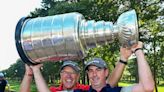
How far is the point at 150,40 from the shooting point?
96.9ft

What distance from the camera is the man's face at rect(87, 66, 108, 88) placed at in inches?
159

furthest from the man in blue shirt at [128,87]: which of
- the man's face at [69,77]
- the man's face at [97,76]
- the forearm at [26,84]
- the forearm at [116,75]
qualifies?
the forearm at [26,84]

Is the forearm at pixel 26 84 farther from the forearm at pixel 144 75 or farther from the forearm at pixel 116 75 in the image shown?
the forearm at pixel 144 75

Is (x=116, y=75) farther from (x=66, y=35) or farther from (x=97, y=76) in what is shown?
(x=66, y=35)

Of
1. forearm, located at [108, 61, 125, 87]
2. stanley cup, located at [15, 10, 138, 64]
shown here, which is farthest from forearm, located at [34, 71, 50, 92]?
forearm, located at [108, 61, 125, 87]

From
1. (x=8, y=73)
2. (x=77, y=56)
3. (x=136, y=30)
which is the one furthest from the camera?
(x=8, y=73)

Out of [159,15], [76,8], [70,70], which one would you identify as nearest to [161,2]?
[159,15]

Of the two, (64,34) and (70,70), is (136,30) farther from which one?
(70,70)

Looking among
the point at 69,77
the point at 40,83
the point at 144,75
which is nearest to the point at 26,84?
the point at 40,83

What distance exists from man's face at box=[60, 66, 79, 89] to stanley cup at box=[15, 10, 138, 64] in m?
0.44

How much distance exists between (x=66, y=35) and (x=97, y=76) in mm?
589

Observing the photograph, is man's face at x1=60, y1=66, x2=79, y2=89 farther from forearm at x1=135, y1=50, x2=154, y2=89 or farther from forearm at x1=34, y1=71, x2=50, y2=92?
forearm at x1=135, y1=50, x2=154, y2=89

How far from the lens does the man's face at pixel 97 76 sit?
13.3ft

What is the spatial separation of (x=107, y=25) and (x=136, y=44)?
0.34 m
